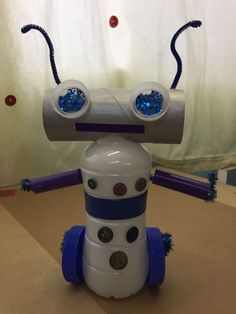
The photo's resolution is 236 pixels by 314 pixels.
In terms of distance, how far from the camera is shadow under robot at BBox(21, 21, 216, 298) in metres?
0.47

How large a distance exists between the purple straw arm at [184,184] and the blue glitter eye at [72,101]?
0.52ft

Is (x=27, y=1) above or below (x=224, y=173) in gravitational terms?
above

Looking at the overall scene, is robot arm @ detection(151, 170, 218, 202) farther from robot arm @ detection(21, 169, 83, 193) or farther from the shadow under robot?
robot arm @ detection(21, 169, 83, 193)

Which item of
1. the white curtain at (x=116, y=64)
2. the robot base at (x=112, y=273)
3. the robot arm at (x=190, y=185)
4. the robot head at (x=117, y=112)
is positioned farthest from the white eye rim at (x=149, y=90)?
the white curtain at (x=116, y=64)

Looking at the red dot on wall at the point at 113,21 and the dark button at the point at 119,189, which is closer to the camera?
the dark button at the point at 119,189

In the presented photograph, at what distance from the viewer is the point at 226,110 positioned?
1.16 m

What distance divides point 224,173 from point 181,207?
44cm

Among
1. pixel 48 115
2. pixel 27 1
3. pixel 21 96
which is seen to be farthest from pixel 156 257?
pixel 27 1

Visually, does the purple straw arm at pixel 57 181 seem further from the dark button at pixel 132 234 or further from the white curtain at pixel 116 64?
the white curtain at pixel 116 64

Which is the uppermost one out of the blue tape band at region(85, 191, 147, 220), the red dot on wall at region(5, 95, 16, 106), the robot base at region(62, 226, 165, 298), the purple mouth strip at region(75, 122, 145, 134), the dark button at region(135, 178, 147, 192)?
the purple mouth strip at region(75, 122, 145, 134)

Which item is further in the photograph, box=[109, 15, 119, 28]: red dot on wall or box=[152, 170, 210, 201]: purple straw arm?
box=[109, 15, 119, 28]: red dot on wall

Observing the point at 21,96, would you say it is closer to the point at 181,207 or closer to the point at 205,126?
the point at 181,207

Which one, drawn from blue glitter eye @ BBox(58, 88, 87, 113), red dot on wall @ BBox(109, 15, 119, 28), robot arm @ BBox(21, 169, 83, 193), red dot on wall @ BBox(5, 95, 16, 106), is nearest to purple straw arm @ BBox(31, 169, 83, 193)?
robot arm @ BBox(21, 169, 83, 193)

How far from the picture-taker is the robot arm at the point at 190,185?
0.50 m
